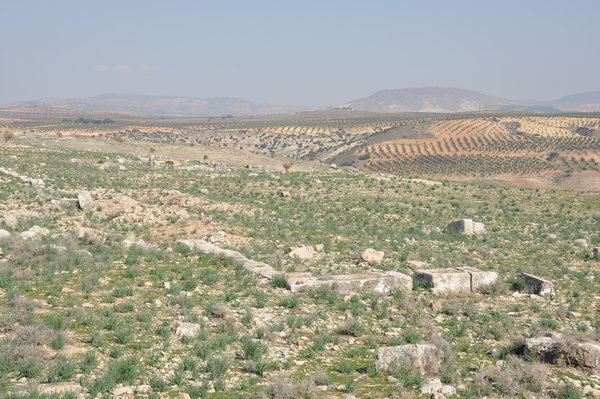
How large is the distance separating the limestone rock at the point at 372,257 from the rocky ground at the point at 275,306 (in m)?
0.07

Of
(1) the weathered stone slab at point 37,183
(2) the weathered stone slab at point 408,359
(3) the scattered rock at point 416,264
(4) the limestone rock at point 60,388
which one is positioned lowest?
(3) the scattered rock at point 416,264

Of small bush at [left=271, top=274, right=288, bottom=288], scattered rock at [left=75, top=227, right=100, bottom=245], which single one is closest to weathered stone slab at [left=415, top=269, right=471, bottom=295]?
small bush at [left=271, top=274, right=288, bottom=288]

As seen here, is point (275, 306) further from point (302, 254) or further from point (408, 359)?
point (302, 254)

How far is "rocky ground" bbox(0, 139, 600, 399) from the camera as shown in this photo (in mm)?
6789

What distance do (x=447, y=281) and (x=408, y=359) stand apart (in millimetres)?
4667

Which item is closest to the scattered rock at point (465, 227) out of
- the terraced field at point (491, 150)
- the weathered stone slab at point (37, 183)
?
the weathered stone slab at point (37, 183)

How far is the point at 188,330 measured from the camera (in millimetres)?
8164

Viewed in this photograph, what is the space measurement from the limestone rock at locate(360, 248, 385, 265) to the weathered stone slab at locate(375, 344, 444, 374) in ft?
21.3

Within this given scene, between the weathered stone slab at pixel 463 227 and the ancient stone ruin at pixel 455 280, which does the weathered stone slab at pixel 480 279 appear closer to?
the ancient stone ruin at pixel 455 280

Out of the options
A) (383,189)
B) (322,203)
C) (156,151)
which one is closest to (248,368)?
(322,203)

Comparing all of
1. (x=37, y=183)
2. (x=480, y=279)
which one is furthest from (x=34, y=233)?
(x=37, y=183)

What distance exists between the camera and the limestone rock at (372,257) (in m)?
14.0

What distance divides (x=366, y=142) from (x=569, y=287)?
81.7 m

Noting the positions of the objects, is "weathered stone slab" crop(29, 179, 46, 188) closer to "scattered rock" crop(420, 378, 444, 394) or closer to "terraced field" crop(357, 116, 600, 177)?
"scattered rock" crop(420, 378, 444, 394)
